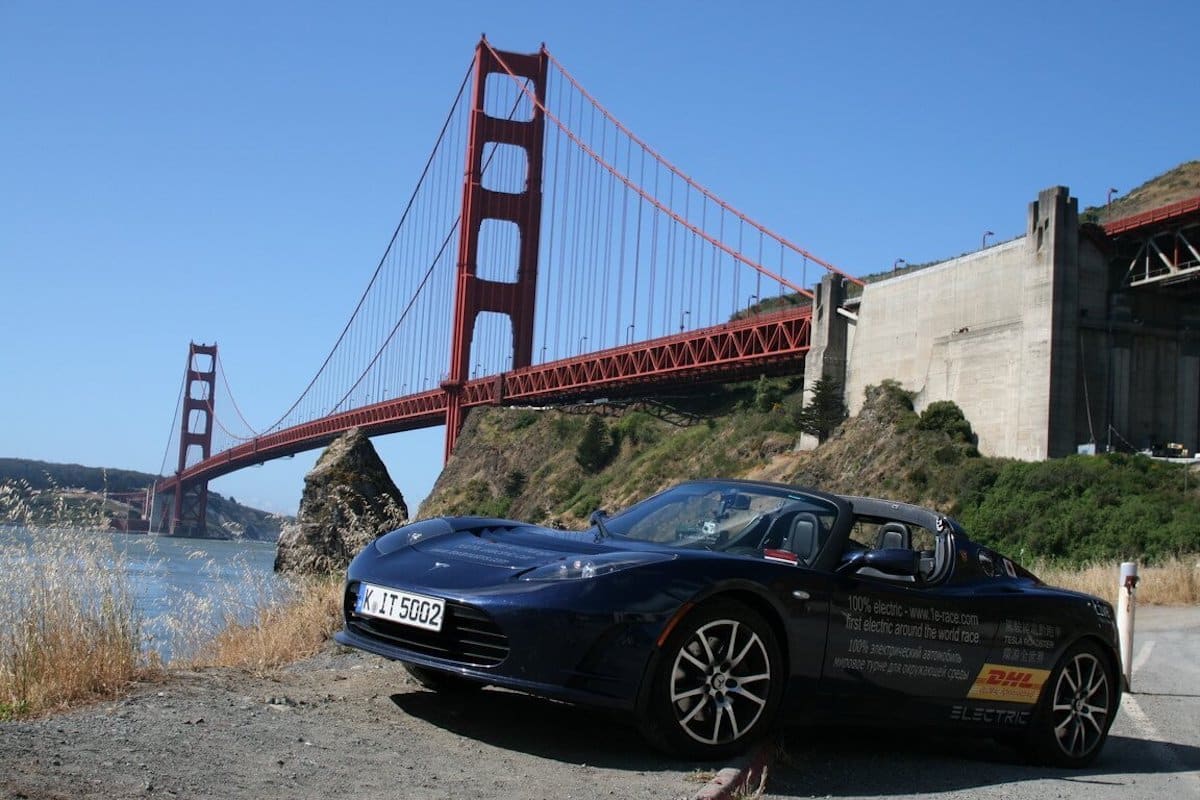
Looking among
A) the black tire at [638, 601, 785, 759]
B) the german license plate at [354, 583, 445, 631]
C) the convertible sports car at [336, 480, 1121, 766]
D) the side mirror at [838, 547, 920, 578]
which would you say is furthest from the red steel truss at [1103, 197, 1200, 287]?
the german license plate at [354, 583, 445, 631]

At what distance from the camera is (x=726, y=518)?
533cm

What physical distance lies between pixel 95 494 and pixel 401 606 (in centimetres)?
574

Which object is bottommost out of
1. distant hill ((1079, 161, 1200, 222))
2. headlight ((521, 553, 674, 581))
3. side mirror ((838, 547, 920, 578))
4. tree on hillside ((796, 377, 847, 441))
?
headlight ((521, 553, 674, 581))

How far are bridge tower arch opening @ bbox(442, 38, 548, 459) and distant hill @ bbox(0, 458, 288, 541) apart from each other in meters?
11.4

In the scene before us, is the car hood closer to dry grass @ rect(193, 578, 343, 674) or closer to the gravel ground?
Answer: the gravel ground

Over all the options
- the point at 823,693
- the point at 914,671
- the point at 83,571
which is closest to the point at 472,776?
the point at 823,693

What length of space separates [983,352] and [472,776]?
3313 cm

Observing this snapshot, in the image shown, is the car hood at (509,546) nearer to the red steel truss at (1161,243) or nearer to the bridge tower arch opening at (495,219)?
the red steel truss at (1161,243)

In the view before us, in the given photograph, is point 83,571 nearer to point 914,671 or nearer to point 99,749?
point 99,749

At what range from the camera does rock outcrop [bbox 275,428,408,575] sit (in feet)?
32.9

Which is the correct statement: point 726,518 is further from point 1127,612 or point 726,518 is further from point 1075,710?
point 1127,612

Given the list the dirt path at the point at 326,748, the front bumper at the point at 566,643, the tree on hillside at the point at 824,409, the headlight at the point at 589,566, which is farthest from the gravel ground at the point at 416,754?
the tree on hillside at the point at 824,409

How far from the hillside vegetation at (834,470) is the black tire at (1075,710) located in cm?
983

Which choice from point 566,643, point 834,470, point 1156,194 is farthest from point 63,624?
point 1156,194
